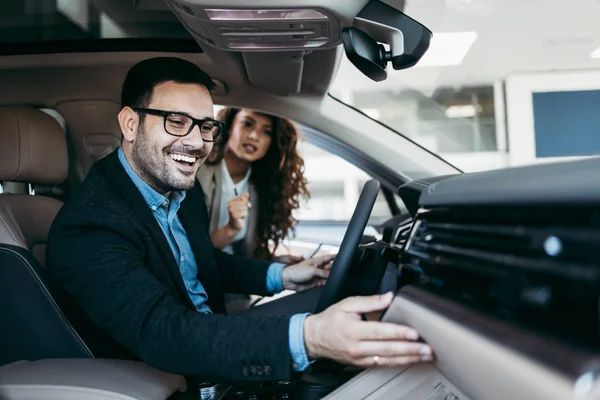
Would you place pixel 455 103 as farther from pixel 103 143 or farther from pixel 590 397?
pixel 590 397

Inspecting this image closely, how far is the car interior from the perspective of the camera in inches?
28.1

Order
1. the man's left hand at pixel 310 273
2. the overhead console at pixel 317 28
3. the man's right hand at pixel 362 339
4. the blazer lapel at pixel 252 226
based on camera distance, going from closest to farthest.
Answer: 1. the man's right hand at pixel 362 339
2. the overhead console at pixel 317 28
3. the man's left hand at pixel 310 273
4. the blazer lapel at pixel 252 226

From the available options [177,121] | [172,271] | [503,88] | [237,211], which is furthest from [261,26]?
[503,88]

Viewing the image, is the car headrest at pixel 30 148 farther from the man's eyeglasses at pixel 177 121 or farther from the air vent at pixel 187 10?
the air vent at pixel 187 10

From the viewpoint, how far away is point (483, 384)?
0.80 metres

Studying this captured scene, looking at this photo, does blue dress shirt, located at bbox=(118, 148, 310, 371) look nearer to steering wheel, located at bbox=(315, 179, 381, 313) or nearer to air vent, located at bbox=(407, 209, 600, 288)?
steering wheel, located at bbox=(315, 179, 381, 313)

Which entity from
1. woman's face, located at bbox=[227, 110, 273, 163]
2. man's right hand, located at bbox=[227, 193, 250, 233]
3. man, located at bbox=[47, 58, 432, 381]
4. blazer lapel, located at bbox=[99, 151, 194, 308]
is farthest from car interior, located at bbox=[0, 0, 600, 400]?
man's right hand, located at bbox=[227, 193, 250, 233]

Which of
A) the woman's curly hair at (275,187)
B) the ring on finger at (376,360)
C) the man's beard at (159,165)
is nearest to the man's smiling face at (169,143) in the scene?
the man's beard at (159,165)

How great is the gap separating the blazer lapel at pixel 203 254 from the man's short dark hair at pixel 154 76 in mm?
379

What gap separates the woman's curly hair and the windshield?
483 millimetres

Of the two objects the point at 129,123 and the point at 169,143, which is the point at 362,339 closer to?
the point at 169,143

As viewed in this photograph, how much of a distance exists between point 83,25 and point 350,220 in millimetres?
1483

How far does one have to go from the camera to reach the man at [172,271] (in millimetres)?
978

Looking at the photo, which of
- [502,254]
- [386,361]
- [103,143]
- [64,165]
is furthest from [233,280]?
[502,254]
